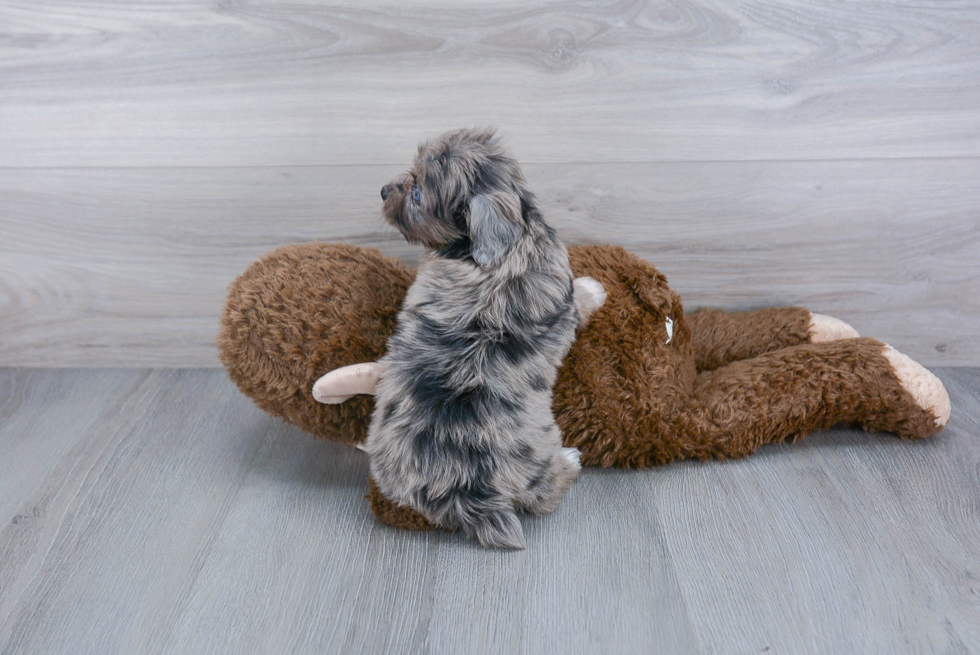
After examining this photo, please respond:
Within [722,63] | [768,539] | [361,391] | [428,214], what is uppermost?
[722,63]

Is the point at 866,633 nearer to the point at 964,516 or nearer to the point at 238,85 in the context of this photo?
the point at 964,516

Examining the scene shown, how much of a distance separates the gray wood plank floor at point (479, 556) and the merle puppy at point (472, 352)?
5.6 inches

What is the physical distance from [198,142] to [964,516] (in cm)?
189

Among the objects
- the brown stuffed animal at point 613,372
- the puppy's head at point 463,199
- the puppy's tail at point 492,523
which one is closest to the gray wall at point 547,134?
the brown stuffed animal at point 613,372

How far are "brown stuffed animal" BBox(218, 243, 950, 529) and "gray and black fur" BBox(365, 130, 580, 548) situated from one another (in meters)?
0.12

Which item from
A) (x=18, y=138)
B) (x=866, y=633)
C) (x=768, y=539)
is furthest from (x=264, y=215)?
(x=866, y=633)

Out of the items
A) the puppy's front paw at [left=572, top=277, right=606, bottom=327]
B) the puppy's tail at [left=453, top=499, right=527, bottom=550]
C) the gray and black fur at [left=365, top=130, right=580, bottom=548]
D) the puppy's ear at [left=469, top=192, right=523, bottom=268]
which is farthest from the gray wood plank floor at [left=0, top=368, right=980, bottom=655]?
the puppy's ear at [left=469, top=192, right=523, bottom=268]

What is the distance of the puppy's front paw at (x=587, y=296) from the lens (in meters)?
1.51

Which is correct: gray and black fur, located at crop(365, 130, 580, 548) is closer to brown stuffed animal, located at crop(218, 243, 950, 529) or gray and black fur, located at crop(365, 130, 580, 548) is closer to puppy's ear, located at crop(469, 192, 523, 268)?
puppy's ear, located at crop(469, 192, 523, 268)

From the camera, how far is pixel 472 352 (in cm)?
128

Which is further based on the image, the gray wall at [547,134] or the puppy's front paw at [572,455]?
the gray wall at [547,134]

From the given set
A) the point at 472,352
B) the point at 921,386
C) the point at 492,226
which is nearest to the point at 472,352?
the point at 472,352

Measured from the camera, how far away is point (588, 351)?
1523 millimetres

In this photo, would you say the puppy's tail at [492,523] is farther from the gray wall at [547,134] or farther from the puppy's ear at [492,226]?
the gray wall at [547,134]
